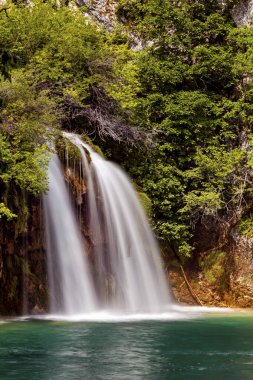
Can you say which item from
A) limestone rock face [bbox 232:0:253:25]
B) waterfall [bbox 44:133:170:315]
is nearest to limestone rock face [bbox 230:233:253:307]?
waterfall [bbox 44:133:170:315]

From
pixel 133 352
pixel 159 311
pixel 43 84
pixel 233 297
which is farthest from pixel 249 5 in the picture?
pixel 133 352

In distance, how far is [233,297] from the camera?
21688 millimetres

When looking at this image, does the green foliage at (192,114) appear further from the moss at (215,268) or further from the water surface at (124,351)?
the water surface at (124,351)

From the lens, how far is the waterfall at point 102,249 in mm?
16984

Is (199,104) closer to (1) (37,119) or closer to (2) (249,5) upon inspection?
(2) (249,5)

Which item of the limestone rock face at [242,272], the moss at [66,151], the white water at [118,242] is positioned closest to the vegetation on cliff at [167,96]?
the limestone rock face at [242,272]

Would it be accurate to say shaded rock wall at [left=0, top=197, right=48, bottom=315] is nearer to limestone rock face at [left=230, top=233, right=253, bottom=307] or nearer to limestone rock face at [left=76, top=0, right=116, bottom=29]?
limestone rock face at [left=230, top=233, right=253, bottom=307]

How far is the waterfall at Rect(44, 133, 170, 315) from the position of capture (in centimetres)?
1698

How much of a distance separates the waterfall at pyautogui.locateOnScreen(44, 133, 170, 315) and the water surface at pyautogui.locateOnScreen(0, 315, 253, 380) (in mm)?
2575

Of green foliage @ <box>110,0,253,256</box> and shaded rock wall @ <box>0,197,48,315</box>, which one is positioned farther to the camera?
green foliage @ <box>110,0,253,256</box>

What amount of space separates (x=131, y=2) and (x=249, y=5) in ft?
17.4

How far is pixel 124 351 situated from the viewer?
34.3 ft

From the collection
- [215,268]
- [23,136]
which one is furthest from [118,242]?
[215,268]

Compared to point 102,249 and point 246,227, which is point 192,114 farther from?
point 102,249
